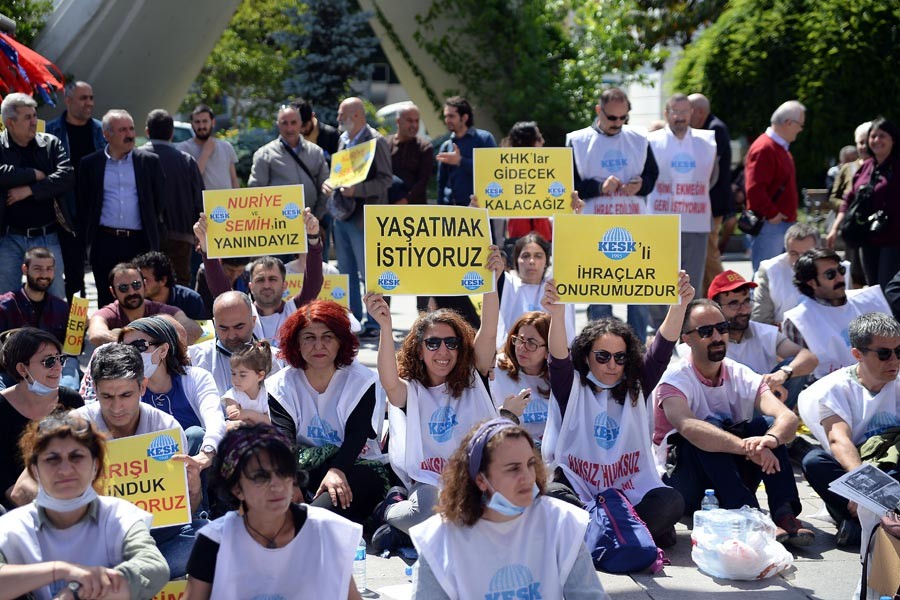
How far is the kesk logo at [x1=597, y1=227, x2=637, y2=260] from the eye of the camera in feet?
21.2

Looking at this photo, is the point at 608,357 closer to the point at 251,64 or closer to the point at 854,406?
the point at 854,406

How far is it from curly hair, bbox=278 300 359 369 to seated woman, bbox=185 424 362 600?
209 cm

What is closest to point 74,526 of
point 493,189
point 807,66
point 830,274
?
point 493,189

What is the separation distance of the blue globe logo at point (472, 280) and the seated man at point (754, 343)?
5.60 feet

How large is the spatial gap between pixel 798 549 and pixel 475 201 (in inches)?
142

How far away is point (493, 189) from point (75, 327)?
3.06m

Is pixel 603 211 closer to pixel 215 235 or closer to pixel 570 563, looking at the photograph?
pixel 215 235

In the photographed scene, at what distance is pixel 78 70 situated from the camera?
1530 centimetres

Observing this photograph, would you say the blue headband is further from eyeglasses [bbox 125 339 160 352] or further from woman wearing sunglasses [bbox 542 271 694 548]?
eyeglasses [bbox 125 339 160 352]

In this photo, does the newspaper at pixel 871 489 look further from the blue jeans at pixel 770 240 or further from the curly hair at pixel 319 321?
→ the blue jeans at pixel 770 240

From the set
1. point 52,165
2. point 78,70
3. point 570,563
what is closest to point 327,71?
point 78,70

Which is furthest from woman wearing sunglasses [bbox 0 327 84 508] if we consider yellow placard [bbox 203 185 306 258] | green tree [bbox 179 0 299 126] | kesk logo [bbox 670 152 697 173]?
green tree [bbox 179 0 299 126]

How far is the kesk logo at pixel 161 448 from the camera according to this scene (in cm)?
505

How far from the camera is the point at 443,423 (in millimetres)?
5980
